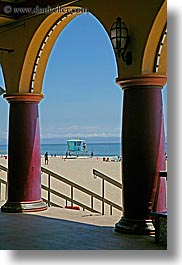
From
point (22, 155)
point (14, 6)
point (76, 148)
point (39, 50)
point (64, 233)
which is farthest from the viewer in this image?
point (76, 148)

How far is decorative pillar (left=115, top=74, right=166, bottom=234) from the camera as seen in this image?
5441 millimetres

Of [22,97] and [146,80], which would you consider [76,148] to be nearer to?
[22,97]

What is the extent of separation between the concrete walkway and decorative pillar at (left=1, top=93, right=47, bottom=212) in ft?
0.77

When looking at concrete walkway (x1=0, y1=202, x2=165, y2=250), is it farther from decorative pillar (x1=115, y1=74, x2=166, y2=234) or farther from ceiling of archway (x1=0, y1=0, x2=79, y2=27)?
ceiling of archway (x1=0, y1=0, x2=79, y2=27)

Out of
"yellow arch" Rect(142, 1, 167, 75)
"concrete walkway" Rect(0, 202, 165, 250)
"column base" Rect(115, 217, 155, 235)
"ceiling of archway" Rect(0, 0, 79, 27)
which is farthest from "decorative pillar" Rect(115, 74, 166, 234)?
"ceiling of archway" Rect(0, 0, 79, 27)

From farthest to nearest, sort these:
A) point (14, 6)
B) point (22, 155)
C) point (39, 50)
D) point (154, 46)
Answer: point (22, 155) → point (39, 50) → point (14, 6) → point (154, 46)

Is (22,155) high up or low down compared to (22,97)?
down

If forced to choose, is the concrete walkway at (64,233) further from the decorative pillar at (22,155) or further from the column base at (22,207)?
the decorative pillar at (22,155)

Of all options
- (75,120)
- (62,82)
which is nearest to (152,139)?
(62,82)

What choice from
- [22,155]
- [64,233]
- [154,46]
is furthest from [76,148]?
[154,46]

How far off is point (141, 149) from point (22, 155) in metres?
2.49

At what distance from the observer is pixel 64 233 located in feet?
18.7

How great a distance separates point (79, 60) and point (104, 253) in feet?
228

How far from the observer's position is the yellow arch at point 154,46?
5238 mm
